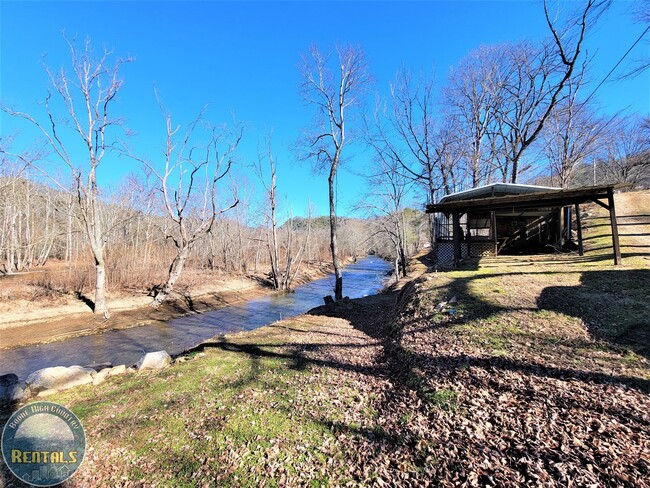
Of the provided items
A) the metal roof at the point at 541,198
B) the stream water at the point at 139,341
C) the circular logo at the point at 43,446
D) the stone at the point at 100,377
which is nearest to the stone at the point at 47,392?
the stone at the point at 100,377

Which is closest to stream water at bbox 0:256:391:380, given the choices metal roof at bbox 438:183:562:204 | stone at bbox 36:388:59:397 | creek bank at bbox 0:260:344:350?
creek bank at bbox 0:260:344:350

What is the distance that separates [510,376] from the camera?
4.16 m

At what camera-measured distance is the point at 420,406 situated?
3.97 meters

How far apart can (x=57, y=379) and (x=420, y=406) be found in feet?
23.3

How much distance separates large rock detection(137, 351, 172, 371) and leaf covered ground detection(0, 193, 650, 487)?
1.56 feet

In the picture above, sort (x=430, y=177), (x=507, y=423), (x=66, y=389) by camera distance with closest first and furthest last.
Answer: (x=507, y=423) → (x=66, y=389) → (x=430, y=177)

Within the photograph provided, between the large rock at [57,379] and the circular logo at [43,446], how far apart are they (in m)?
1.88

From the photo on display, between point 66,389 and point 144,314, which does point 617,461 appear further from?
point 144,314

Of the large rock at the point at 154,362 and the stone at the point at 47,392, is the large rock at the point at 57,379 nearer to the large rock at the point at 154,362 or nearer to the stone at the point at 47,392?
the stone at the point at 47,392

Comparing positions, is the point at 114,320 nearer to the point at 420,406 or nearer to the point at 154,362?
the point at 154,362

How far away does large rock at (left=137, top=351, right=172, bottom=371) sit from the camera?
6654 millimetres

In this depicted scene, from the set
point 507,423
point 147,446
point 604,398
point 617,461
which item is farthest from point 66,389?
point 604,398

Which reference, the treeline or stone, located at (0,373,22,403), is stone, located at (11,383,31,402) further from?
the treeline

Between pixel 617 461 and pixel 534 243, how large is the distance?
15.7 metres
